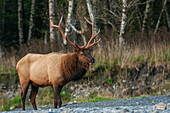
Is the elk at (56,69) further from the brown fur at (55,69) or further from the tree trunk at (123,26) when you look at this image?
the tree trunk at (123,26)

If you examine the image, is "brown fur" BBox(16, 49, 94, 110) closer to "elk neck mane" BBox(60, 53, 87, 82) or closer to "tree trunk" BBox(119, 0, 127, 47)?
"elk neck mane" BBox(60, 53, 87, 82)

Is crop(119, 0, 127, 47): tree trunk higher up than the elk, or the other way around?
crop(119, 0, 127, 47): tree trunk

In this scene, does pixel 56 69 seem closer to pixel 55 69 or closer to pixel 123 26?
pixel 55 69

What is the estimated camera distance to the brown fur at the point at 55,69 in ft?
23.6

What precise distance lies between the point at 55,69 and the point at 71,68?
0.41 m

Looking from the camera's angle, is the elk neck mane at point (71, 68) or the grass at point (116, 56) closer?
the elk neck mane at point (71, 68)

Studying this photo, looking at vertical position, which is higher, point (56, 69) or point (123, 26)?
point (123, 26)

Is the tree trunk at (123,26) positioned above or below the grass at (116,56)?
above

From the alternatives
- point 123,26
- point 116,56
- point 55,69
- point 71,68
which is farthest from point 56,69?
point 123,26

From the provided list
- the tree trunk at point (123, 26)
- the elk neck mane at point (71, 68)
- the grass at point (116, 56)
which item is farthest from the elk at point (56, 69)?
the tree trunk at point (123, 26)

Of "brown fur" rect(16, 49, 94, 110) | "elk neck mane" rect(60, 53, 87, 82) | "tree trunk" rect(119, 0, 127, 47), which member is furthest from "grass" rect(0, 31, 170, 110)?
"elk neck mane" rect(60, 53, 87, 82)

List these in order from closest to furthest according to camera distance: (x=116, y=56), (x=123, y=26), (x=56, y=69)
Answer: (x=56, y=69) < (x=116, y=56) < (x=123, y=26)

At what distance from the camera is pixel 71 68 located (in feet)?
24.0

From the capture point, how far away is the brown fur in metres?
7.19
